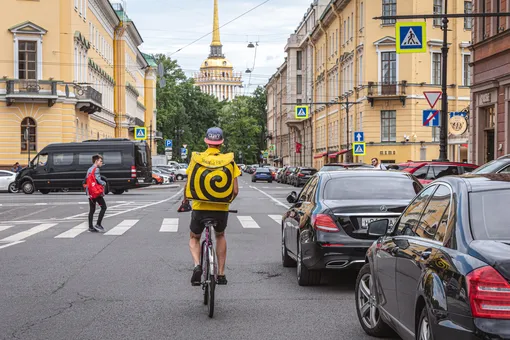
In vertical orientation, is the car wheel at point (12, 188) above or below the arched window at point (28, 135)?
below

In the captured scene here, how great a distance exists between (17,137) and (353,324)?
153ft

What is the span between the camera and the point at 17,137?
51.9 metres

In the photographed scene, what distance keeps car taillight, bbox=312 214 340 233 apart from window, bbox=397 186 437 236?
3.25 meters

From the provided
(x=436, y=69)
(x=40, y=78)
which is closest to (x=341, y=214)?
(x=40, y=78)

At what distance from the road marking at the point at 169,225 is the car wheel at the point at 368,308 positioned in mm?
12079

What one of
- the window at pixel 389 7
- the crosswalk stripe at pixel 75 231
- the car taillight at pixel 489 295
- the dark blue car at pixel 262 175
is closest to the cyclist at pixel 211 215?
the car taillight at pixel 489 295

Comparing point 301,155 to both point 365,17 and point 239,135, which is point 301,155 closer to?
point 365,17

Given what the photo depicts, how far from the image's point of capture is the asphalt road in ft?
25.1

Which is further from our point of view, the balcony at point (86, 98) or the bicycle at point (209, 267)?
the balcony at point (86, 98)

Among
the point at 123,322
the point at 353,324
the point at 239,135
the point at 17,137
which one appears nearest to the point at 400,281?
the point at 353,324

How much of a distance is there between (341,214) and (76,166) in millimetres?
35429

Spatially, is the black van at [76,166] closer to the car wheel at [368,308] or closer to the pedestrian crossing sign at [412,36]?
the pedestrian crossing sign at [412,36]

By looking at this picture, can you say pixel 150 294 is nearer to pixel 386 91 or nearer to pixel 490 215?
pixel 490 215

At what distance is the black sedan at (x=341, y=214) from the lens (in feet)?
32.4
